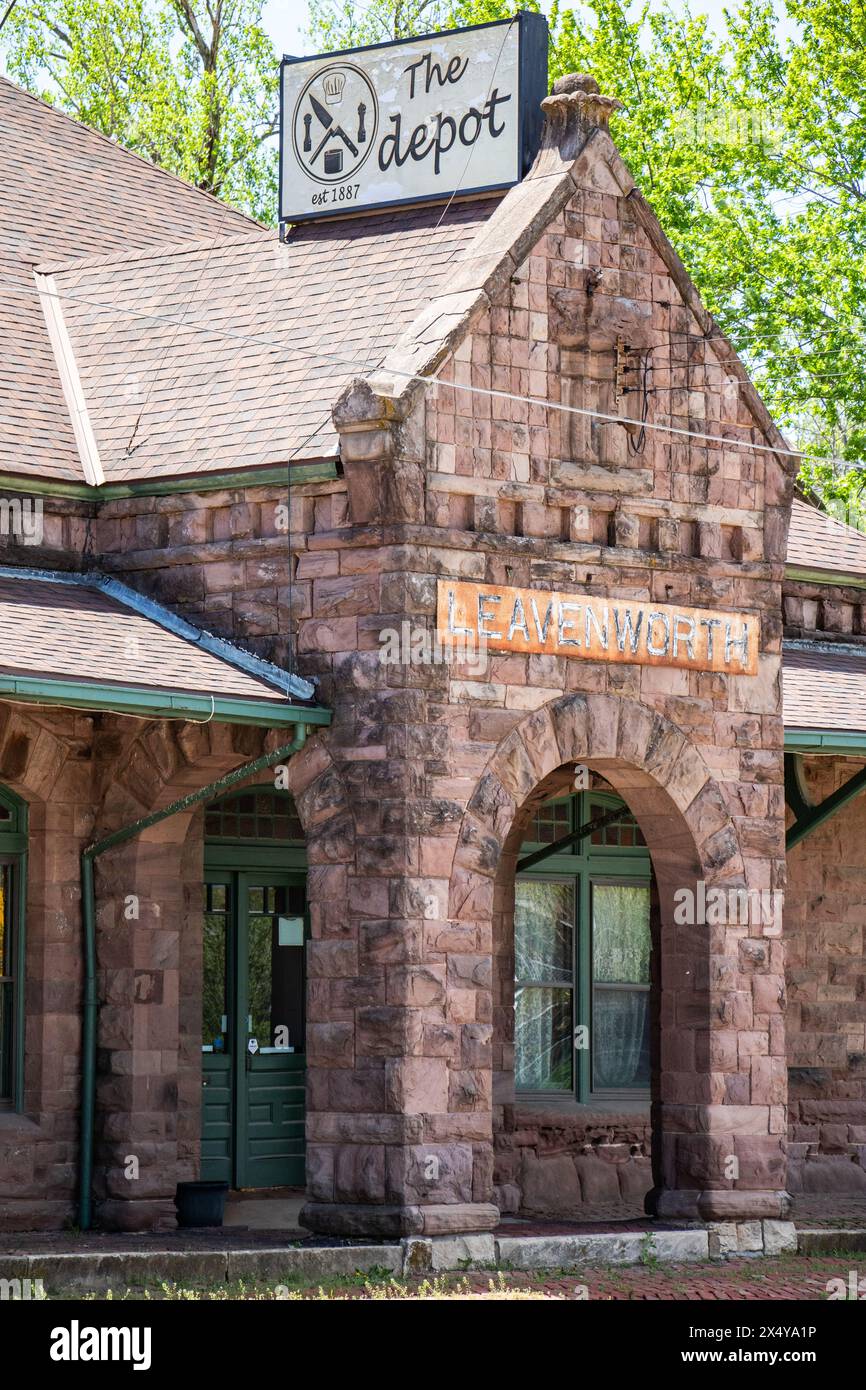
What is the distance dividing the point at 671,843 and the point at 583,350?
10.9ft

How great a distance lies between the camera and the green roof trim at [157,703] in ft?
46.5

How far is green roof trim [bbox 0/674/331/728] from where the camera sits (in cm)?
1418

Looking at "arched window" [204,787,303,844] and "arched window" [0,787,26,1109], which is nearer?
"arched window" [0,787,26,1109]

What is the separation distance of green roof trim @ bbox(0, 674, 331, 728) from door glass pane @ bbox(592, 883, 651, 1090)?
519 cm

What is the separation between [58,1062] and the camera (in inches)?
640

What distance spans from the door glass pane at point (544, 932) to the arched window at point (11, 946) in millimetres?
4424

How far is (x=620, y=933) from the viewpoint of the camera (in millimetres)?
20219

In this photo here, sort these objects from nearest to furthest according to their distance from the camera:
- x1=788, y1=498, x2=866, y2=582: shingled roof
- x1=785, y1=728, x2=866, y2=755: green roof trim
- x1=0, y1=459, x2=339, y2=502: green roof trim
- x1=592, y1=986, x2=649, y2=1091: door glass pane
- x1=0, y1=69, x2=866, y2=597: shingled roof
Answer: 1. x1=0, y1=459, x2=339, y2=502: green roof trim
2. x1=0, y1=69, x2=866, y2=597: shingled roof
3. x1=785, y1=728, x2=866, y2=755: green roof trim
4. x1=592, y1=986, x2=649, y2=1091: door glass pane
5. x1=788, y1=498, x2=866, y2=582: shingled roof

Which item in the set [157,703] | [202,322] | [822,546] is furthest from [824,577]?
[157,703]

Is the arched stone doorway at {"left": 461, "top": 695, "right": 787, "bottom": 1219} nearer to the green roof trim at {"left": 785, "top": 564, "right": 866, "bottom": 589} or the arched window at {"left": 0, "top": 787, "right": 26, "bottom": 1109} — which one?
the arched window at {"left": 0, "top": 787, "right": 26, "bottom": 1109}

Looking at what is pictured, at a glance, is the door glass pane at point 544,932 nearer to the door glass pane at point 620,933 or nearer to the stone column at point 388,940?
the door glass pane at point 620,933

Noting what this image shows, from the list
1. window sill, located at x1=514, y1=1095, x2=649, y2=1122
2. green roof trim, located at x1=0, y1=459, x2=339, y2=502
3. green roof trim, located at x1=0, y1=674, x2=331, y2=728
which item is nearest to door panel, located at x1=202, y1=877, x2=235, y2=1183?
window sill, located at x1=514, y1=1095, x2=649, y2=1122

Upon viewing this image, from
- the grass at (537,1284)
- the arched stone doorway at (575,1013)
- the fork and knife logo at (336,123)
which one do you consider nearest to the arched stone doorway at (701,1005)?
the grass at (537,1284)

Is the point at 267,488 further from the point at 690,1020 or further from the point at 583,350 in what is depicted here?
the point at 690,1020
